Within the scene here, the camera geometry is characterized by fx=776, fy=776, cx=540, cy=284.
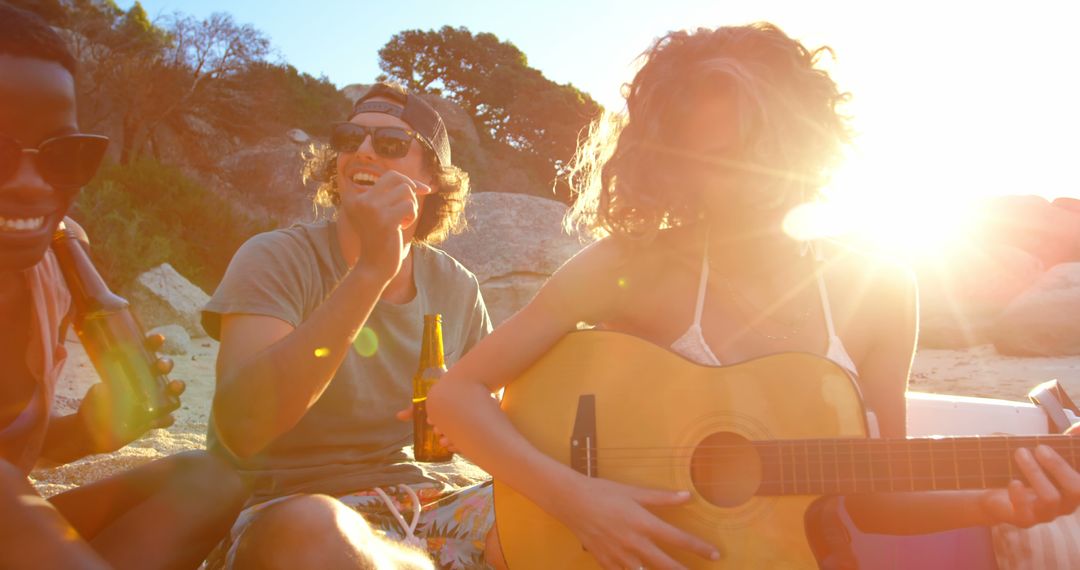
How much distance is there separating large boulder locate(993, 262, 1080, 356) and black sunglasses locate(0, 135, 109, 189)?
1103 cm

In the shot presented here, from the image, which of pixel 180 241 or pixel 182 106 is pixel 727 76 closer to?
pixel 180 241

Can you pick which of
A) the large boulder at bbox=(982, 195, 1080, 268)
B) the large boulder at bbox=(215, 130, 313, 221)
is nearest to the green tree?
the large boulder at bbox=(215, 130, 313, 221)

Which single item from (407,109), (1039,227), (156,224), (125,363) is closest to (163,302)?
(156,224)

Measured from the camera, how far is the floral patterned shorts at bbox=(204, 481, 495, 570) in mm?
2459

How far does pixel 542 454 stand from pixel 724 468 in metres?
0.49

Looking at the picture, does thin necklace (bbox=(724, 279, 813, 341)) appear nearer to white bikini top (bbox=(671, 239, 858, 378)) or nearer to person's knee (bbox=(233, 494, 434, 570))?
white bikini top (bbox=(671, 239, 858, 378))

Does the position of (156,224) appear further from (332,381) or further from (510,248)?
(332,381)

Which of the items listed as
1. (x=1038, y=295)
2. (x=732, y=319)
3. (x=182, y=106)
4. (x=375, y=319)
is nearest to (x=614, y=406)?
(x=732, y=319)

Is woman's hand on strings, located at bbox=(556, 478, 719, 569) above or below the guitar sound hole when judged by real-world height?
below

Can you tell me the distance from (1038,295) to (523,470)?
35.2 feet

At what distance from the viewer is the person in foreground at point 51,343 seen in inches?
70.9

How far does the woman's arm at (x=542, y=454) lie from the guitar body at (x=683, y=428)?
62 millimetres

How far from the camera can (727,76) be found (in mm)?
2381

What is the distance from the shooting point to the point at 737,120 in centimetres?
238
